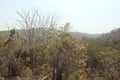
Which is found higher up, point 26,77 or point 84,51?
point 84,51

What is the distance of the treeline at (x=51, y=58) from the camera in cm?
1334

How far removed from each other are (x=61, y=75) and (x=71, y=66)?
0.88m

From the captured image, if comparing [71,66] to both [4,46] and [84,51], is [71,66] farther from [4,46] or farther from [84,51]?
[4,46]

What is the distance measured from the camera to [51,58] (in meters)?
13.8

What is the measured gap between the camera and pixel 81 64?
44.9 ft

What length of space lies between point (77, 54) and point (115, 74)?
368cm

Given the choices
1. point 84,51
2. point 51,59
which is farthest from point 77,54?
point 51,59

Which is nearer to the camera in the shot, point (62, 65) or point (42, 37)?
point (62, 65)

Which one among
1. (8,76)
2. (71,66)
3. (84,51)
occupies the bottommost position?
(8,76)

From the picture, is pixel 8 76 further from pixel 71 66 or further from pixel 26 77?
pixel 71 66

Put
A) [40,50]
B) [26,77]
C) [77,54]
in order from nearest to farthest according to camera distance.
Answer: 1. [26,77]
2. [77,54]
3. [40,50]

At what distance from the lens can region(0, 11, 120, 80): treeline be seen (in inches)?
525

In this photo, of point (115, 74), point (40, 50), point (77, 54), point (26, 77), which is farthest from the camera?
point (115, 74)

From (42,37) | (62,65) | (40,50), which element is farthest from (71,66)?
(42,37)
